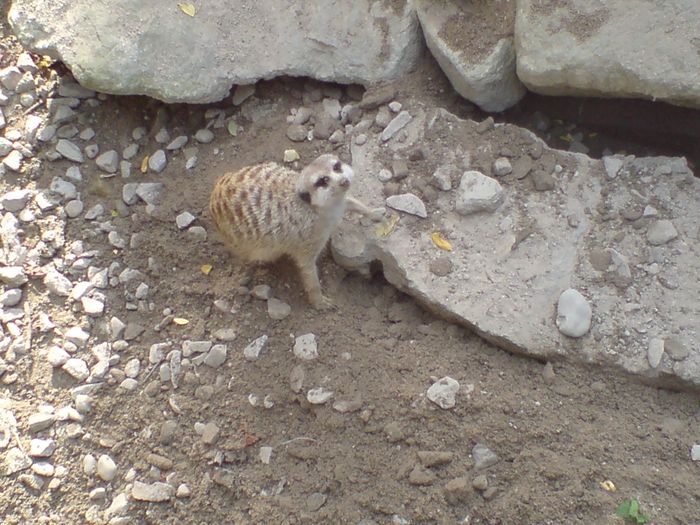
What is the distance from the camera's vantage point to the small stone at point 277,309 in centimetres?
232

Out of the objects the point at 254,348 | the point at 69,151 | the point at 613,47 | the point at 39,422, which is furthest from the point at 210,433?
the point at 613,47

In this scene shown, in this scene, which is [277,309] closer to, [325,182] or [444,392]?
[325,182]

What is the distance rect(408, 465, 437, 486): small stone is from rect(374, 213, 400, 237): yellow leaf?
0.72 m

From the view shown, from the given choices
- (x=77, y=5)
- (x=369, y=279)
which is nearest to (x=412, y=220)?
(x=369, y=279)

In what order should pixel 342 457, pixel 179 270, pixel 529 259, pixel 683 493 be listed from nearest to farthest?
pixel 683 493, pixel 342 457, pixel 529 259, pixel 179 270

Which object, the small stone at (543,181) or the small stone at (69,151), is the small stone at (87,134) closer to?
the small stone at (69,151)

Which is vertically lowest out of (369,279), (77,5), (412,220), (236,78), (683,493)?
(683,493)

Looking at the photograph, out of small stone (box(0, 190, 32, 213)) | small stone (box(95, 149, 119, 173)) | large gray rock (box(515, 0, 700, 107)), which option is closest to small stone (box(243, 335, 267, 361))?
small stone (box(95, 149, 119, 173))

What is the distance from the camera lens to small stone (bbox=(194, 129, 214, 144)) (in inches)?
102

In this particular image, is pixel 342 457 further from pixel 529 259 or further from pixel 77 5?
pixel 77 5

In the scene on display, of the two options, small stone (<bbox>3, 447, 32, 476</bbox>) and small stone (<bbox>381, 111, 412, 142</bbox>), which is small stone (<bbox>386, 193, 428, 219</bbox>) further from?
small stone (<bbox>3, 447, 32, 476</bbox>)

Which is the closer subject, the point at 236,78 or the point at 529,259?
the point at 529,259

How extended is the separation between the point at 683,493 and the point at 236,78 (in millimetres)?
1819

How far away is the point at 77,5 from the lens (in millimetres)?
2520
